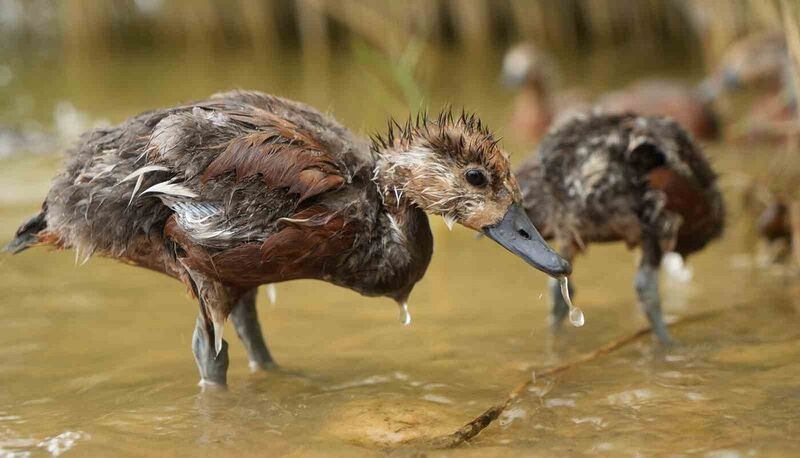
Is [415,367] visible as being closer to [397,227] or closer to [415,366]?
[415,366]

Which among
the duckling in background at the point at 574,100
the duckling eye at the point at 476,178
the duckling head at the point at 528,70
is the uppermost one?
the duckling head at the point at 528,70

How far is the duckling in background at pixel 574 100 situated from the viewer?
992cm

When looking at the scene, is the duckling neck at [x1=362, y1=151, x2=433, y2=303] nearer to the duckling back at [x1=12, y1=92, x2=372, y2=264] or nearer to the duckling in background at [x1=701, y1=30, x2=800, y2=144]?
the duckling back at [x1=12, y1=92, x2=372, y2=264]

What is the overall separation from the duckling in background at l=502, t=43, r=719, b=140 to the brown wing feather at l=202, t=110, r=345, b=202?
583 cm

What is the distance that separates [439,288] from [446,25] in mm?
9670

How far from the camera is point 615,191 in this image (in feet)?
16.2

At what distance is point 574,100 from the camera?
10.8m

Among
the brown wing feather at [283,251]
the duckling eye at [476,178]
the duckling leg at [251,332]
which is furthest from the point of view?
the duckling leg at [251,332]

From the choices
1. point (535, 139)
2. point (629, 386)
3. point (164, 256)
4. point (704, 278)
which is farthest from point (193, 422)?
point (535, 139)

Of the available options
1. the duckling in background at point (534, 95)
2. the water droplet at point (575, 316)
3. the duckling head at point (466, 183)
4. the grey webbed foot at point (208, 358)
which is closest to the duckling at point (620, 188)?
the water droplet at point (575, 316)

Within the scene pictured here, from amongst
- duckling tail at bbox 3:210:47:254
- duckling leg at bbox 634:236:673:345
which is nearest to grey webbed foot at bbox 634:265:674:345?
duckling leg at bbox 634:236:673:345

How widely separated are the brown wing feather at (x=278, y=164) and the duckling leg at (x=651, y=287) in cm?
189

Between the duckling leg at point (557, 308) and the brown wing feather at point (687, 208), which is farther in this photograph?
the duckling leg at point (557, 308)

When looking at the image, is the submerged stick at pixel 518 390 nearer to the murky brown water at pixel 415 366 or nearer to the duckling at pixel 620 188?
the murky brown water at pixel 415 366
